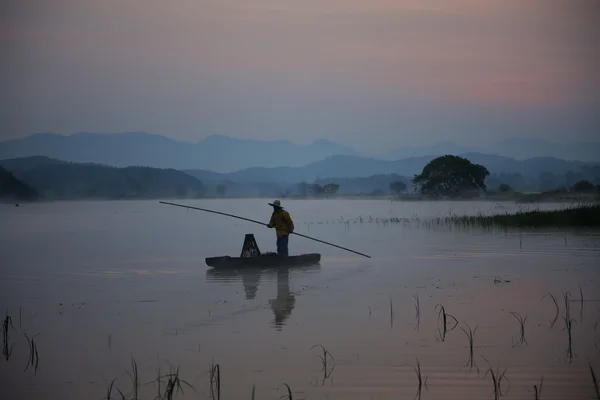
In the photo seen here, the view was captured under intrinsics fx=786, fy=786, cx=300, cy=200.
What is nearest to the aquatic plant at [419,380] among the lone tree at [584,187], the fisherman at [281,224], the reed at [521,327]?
the reed at [521,327]

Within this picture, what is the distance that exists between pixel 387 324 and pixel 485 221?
24567 millimetres

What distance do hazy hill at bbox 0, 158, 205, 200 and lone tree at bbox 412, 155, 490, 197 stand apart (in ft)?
280

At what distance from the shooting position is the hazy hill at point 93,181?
148 metres

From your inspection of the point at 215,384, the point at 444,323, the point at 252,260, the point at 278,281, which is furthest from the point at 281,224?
the point at 215,384

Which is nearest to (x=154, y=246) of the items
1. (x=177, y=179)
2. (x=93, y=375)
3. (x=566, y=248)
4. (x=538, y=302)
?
(x=566, y=248)

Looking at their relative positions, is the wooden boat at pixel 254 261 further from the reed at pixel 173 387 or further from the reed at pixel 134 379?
the reed at pixel 173 387

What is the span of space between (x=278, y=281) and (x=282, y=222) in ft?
5.87

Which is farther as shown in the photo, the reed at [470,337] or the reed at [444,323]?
the reed at [444,323]

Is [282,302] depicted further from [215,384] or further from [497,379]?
[497,379]

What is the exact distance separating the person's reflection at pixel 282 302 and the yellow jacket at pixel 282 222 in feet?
3.82

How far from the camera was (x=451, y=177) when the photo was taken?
74.0 meters

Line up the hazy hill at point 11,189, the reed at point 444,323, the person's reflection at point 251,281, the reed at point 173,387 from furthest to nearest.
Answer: the hazy hill at point 11,189, the person's reflection at point 251,281, the reed at point 444,323, the reed at point 173,387

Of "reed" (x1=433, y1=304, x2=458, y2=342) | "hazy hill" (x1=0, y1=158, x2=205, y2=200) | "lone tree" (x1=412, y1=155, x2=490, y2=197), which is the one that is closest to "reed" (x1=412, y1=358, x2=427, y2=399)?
"reed" (x1=433, y1=304, x2=458, y2=342)

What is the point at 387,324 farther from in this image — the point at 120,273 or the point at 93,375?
the point at 120,273
